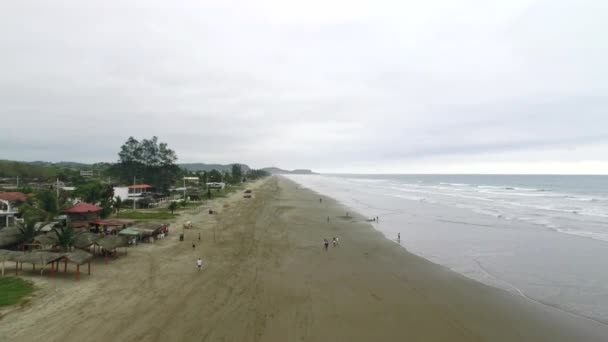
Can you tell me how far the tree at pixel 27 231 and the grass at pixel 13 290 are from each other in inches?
261

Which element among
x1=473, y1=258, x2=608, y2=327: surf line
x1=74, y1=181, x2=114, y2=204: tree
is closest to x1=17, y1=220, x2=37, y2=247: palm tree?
x1=74, y1=181, x2=114, y2=204: tree

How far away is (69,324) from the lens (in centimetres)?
1243

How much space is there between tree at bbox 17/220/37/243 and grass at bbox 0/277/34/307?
6.63 meters

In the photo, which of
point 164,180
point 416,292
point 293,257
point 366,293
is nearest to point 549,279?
point 416,292

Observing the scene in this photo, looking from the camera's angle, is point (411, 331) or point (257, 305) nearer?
point (411, 331)

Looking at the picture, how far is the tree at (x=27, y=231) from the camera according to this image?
21.7m

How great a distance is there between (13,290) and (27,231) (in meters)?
8.84

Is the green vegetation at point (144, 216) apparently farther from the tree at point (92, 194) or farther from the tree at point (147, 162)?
the tree at point (147, 162)

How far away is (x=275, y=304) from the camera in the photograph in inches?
598

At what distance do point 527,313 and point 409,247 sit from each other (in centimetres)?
1262

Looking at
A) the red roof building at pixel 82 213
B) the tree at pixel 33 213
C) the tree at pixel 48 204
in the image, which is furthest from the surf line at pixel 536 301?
the tree at pixel 48 204

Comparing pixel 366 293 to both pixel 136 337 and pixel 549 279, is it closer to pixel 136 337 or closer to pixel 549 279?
pixel 136 337

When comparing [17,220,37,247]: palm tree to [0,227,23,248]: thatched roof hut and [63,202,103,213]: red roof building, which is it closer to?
[0,227,23,248]: thatched roof hut

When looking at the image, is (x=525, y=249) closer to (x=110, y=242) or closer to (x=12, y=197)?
(x=110, y=242)
